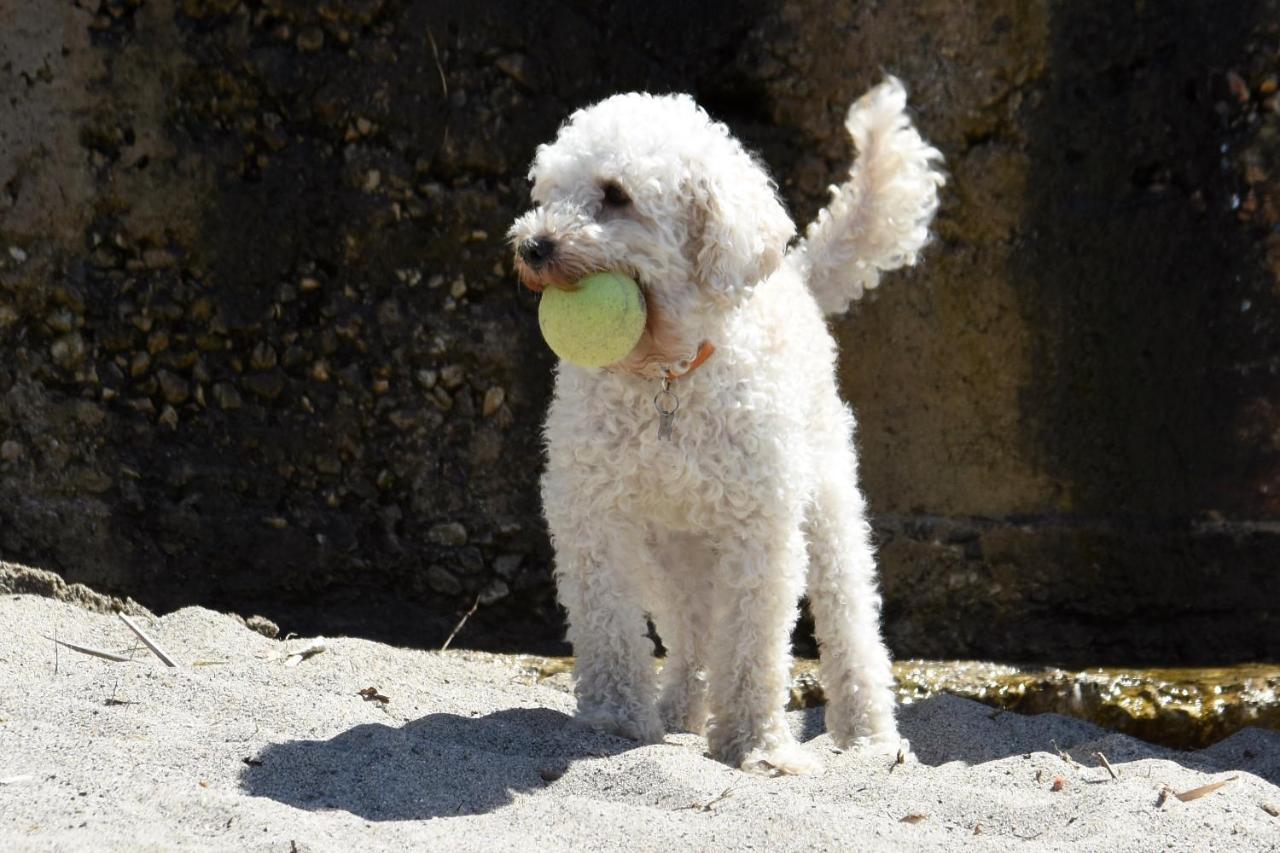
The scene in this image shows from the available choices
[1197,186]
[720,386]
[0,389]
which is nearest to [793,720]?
[720,386]

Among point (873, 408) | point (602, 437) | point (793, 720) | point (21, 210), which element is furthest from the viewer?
point (873, 408)

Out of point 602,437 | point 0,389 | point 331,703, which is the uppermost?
point 0,389

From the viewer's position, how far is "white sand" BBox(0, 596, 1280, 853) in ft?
11.0

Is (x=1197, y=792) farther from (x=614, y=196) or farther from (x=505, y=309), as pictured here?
(x=505, y=309)

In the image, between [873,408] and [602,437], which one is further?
[873,408]

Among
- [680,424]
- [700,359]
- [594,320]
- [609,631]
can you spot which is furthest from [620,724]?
[594,320]

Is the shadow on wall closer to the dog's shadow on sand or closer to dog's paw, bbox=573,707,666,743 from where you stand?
dog's paw, bbox=573,707,666,743

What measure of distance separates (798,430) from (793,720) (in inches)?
55.1

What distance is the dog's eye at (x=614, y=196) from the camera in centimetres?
413

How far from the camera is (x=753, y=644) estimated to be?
14.3 ft

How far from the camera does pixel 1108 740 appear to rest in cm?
480

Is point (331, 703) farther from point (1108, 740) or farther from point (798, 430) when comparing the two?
point (1108, 740)

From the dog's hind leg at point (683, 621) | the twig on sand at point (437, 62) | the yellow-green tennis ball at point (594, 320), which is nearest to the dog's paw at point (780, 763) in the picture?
the dog's hind leg at point (683, 621)

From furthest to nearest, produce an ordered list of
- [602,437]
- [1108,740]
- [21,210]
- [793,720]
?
[21,210] → [793,720] → [1108,740] → [602,437]
